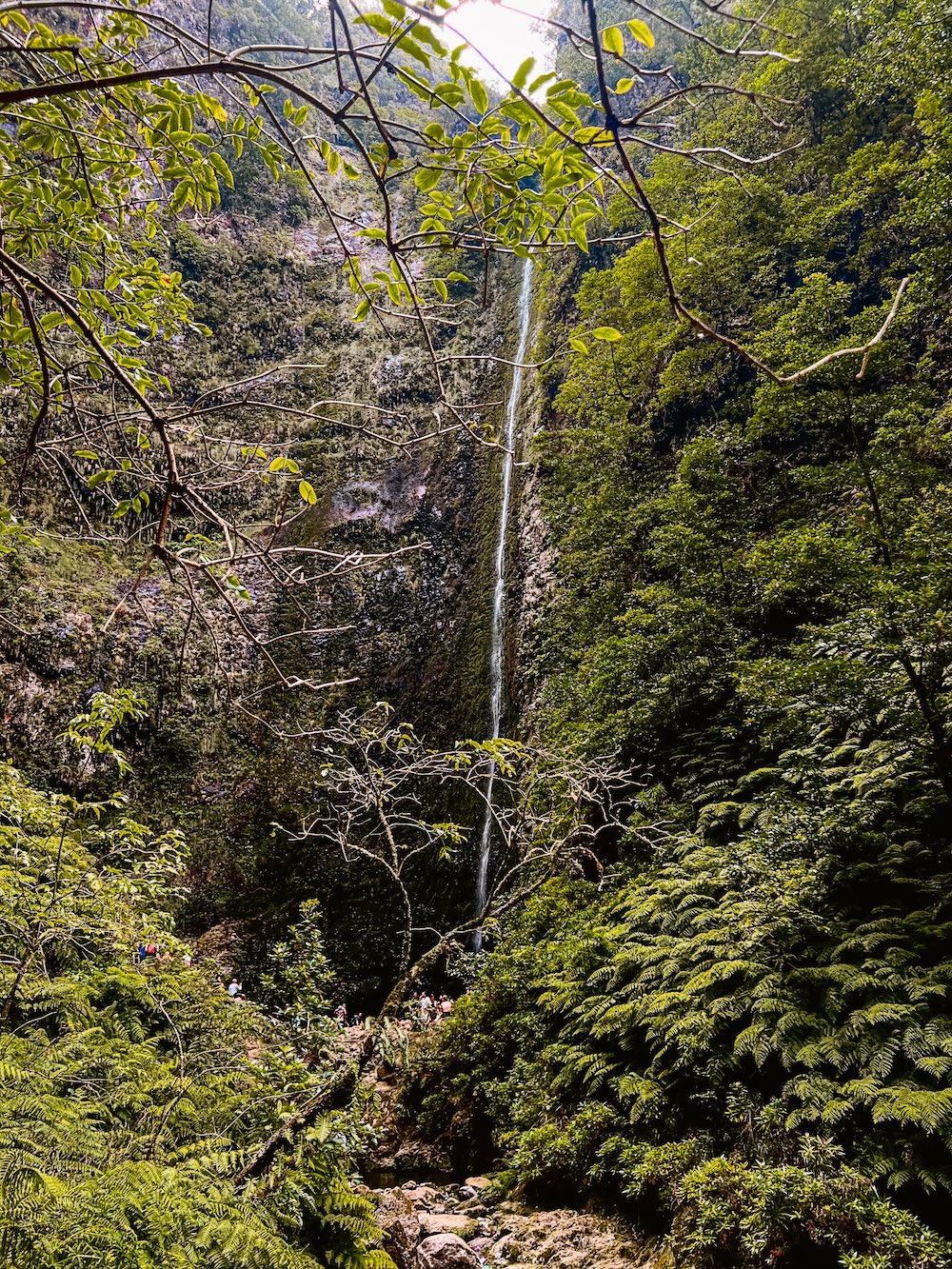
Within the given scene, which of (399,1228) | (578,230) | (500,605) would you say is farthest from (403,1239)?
(500,605)

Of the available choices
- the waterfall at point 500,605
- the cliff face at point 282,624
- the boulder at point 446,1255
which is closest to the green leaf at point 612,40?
the boulder at point 446,1255

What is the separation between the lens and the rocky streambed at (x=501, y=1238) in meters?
3.29

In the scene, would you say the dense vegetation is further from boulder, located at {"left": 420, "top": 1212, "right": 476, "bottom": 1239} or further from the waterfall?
the waterfall

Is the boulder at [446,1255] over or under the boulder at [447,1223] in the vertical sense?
over

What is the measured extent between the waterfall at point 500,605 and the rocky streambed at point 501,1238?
13.3ft

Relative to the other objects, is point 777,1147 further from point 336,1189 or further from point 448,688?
point 448,688

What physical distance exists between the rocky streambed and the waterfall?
407 cm

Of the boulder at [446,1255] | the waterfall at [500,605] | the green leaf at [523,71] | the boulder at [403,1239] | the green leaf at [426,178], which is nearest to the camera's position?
the green leaf at [523,71]

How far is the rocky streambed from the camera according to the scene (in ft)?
10.8

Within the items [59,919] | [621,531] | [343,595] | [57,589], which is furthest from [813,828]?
[57,589]

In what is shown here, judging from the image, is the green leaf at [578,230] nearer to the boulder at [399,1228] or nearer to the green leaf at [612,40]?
the green leaf at [612,40]

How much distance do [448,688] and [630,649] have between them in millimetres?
5302

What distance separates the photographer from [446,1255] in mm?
3449

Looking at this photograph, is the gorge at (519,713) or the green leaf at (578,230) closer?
the green leaf at (578,230)
